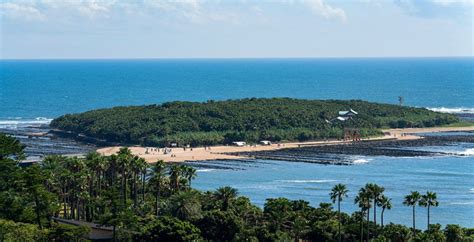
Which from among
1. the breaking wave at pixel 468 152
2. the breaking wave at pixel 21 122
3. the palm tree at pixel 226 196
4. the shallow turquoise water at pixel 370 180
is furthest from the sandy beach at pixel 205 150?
the palm tree at pixel 226 196

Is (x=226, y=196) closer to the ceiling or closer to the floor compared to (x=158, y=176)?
closer to the floor

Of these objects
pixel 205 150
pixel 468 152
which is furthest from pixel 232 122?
pixel 468 152

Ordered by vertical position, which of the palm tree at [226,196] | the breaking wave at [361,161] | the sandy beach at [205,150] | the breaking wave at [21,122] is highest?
the breaking wave at [21,122]

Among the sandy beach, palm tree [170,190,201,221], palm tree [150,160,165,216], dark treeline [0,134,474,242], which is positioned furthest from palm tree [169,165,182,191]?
the sandy beach

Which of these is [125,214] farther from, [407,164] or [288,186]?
[407,164]

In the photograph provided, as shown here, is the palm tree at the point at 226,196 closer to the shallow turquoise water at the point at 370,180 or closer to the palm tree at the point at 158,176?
the palm tree at the point at 158,176

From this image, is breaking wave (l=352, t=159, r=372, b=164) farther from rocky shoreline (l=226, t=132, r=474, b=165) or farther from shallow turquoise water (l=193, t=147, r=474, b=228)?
rocky shoreline (l=226, t=132, r=474, b=165)

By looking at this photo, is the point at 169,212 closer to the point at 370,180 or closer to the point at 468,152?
the point at 370,180
